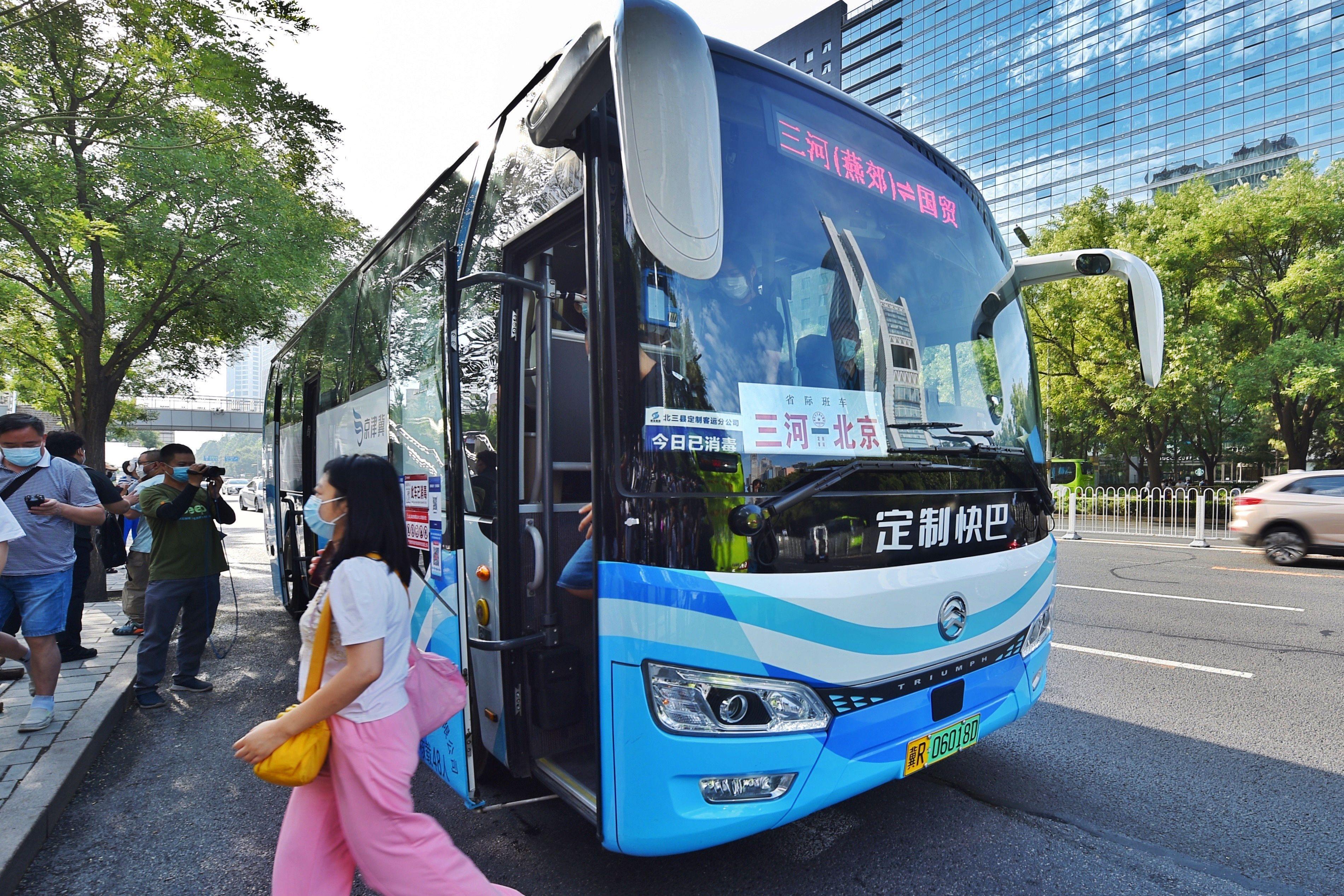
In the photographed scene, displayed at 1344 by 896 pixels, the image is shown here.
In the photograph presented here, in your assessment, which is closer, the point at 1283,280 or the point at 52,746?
the point at 52,746

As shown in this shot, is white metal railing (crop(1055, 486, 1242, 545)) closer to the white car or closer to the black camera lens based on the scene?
the black camera lens

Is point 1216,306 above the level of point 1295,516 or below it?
above

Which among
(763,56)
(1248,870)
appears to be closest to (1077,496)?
(1248,870)

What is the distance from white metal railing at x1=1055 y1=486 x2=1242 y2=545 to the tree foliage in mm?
2934

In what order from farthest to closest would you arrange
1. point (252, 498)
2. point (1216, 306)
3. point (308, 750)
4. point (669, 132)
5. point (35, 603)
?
point (252, 498)
point (1216, 306)
point (35, 603)
point (308, 750)
point (669, 132)

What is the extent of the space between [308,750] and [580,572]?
3.47ft

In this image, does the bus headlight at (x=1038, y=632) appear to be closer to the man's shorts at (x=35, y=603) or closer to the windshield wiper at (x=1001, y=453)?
the windshield wiper at (x=1001, y=453)

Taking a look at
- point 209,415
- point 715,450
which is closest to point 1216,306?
point 715,450

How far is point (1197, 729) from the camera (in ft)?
14.6

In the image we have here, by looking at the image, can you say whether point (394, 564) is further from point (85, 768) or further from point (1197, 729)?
point (1197, 729)

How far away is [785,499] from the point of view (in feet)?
7.96

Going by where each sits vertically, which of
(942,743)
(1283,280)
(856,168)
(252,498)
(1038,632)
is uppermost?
(1283,280)

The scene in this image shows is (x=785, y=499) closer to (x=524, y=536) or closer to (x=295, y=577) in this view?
(x=524, y=536)

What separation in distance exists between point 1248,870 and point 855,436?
2309 millimetres
